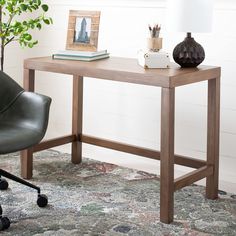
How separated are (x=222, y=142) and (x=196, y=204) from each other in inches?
20.0

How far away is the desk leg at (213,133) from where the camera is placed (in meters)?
3.02

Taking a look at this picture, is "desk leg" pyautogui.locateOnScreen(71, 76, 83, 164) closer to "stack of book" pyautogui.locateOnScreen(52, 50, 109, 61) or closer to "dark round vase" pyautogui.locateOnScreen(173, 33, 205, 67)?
"stack of book" pyautogui.locateOnScreen(52, 50, 109, 61)

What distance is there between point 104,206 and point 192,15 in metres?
1.11

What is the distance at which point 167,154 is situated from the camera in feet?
9.00

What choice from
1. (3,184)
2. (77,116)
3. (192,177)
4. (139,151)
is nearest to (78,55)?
(77,116)

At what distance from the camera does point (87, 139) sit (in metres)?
3.65

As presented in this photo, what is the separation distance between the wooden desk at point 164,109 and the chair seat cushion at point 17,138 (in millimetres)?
434

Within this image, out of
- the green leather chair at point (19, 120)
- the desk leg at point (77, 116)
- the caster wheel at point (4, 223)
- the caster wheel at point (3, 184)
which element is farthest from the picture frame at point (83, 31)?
the caster wheel at point (4, 223)

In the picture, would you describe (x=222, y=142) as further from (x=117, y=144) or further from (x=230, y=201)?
(x=117, y=144)

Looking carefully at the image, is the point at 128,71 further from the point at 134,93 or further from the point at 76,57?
the point at 134,93

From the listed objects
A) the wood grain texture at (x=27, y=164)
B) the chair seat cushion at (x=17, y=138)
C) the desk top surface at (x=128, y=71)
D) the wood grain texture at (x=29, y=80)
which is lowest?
the wood grain texture at (x=27, y=164)

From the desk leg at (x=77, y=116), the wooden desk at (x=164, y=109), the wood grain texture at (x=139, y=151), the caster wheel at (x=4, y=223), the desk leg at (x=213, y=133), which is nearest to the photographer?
the caster wheel at (x=4, y=223)

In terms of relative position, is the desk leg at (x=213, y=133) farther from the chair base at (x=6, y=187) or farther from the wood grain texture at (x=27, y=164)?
the wood grain texture at (x=27, y=164)

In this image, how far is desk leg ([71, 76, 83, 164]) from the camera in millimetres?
3650
